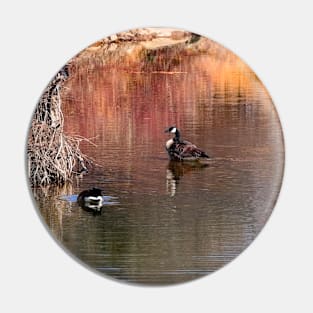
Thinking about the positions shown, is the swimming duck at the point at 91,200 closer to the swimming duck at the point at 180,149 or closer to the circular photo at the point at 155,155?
the circular photo at the point at 155,155

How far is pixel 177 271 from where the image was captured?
3740 mm

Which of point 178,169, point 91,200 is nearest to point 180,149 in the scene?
point 178,169

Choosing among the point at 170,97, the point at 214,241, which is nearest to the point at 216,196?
the point at 214,241

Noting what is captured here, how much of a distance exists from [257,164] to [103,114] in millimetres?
583

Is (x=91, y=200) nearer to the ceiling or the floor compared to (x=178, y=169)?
nearer to the floor

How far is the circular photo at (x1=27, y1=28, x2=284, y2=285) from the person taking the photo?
374 centimetres

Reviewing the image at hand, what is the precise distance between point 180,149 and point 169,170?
9 cm

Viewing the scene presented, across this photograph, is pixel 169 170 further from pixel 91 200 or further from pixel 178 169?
pixel 91 200

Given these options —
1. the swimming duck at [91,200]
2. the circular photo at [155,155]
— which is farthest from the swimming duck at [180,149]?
the swimming duck at [91,200]

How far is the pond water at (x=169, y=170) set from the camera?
3.74 meters

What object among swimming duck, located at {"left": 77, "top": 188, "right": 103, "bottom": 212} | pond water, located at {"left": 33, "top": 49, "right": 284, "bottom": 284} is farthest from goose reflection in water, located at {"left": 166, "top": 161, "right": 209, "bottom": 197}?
swimming duck, located at {"left": 77, "top": 188, "right": 103, "bottom": 212}

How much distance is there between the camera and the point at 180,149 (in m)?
3.75

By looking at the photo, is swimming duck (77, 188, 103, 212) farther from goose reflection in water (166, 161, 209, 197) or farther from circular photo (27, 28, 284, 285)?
goose reflection in water (166, 161, 209, 197)

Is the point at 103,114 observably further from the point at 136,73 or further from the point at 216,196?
the point at 216,196
